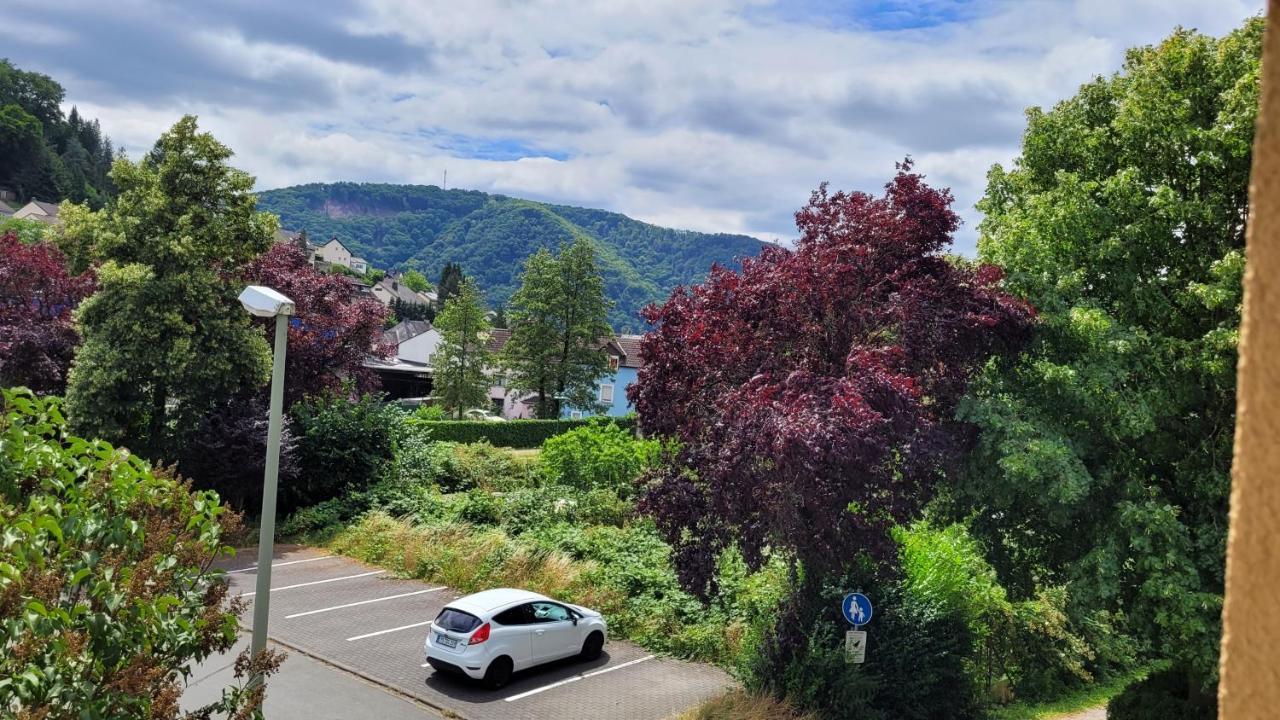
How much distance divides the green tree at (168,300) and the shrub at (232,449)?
561 millimetres

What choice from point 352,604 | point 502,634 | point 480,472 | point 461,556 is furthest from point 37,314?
point 502,634

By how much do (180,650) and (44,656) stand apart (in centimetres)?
125

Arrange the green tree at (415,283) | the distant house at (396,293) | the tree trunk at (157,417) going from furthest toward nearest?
the green tree at (415,283) < the distant house at (396,293) < the tree trunk at (157,417)

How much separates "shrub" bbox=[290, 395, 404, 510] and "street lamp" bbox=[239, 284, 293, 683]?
15.0 m

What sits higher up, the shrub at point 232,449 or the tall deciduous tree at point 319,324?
the tall deciduous tree at point 319,324

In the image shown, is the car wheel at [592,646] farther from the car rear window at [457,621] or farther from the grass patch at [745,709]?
the grass patch at [745,709]

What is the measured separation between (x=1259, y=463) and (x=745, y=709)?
12301 millimetres

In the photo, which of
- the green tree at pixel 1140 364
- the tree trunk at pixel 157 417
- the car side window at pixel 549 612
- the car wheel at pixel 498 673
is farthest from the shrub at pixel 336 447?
the green tree at pixel 1140 364

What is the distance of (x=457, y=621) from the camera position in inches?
585

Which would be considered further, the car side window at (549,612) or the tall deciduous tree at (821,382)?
the car side window at (549,612)

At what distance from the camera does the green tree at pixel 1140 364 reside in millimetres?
11008

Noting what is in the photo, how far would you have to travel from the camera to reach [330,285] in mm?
26438

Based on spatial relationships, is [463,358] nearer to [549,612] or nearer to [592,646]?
[592,646]

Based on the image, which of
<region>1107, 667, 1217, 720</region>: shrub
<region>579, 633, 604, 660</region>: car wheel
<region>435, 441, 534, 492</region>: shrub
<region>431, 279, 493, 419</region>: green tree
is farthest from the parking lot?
<region>431, 279, 493, 419</region>: green tree
